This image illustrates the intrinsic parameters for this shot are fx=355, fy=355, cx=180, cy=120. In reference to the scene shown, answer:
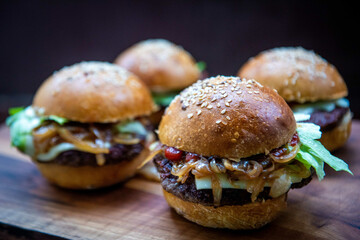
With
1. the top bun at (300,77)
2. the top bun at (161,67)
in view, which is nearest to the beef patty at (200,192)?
the top bun at (300,77)

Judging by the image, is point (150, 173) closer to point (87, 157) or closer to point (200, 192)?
point (87, 157)

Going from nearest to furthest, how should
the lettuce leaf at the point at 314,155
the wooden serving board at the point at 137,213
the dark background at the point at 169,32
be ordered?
1. the lettuce leaf at the point at 314,155
2. the wooden serving board at the point at 137,213
3. the dark background at the point at 169,32

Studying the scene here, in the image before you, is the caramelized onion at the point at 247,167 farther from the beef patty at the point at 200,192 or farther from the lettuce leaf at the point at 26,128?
the lettuce leaf at the point at 26,128

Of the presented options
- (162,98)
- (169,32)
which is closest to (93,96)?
(162,98)

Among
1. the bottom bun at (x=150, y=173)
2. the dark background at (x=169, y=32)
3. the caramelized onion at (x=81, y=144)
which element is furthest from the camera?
the dark background at (x=169, y=32)

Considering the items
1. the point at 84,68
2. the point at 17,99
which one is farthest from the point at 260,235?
the point at 17,99

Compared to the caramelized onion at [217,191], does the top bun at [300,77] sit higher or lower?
higher
